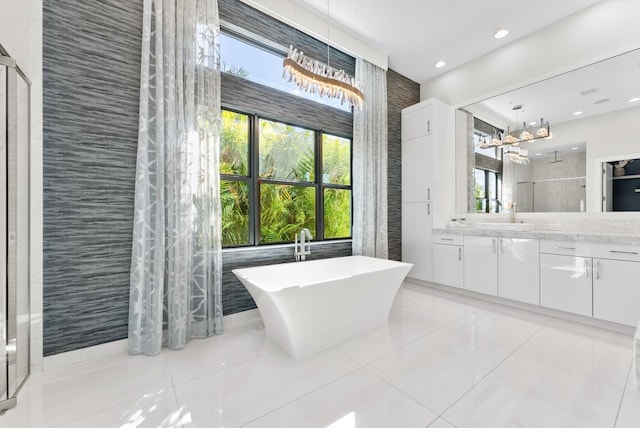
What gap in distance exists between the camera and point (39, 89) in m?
1.78

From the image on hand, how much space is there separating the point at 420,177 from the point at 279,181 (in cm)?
215

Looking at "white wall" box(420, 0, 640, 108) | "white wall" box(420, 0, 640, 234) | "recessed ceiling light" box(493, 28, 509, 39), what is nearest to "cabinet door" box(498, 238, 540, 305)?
"white wall" box(420, 0, 640, 234)

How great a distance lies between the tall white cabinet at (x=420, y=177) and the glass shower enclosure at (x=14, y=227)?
403cm

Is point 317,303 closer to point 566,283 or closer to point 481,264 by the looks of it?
point 481,264

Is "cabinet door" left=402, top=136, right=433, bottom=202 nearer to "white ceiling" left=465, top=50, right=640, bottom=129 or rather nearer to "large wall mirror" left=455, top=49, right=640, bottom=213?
"large wall mirror" left=455, top=49, right=640, bottom=213

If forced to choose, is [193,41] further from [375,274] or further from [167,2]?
[375,274]

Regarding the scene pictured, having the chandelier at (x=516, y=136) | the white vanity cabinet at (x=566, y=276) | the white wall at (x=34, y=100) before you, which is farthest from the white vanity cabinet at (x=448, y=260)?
the white wall at (x=34, y=100)

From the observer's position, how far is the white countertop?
7.66 feet

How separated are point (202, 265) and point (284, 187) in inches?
50.8

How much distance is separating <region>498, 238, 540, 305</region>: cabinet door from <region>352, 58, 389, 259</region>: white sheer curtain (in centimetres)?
137

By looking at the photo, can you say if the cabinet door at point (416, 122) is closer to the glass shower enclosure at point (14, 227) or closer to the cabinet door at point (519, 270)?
the cabinet door at point (519, 270)

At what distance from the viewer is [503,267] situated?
311 centimetres

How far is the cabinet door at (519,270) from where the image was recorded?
2.86 metres

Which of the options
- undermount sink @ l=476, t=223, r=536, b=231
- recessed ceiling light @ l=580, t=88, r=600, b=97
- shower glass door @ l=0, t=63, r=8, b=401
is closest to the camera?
shower glass door @ l=0, t=63, r=8, b=401
